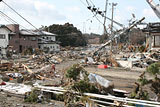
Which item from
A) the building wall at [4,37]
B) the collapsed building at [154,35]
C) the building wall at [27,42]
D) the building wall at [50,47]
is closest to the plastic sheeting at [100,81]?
the collapsed building at [154,35]

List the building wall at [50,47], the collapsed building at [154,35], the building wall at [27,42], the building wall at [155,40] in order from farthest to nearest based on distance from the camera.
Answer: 1. the building wall at [50,47]
2. the building wall at [27,42]
3. the building wall at [155,40]
4. the collapsed building at [154,35]

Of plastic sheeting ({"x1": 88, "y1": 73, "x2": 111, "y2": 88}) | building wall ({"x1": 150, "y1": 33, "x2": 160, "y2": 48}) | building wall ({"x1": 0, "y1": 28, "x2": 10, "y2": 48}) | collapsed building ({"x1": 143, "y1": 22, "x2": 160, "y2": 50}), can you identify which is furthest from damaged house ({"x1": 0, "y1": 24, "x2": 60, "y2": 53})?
plastic sheeting ({"x1": 88, "y1": 73, "x2": 111, "y2": 88})

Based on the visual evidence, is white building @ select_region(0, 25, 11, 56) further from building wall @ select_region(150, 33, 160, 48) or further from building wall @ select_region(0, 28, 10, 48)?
building wall @ select_region(150, 33, 160, 48)

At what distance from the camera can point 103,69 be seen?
1891 cm

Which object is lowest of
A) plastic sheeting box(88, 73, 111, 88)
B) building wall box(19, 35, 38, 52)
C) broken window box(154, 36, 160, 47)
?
plastic sheeting box(88, 73, 111, 88)

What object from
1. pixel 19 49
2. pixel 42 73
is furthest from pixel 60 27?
pixel 42 73

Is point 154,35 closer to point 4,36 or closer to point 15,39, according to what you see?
point 15,39

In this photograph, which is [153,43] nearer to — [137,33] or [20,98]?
[20,98]

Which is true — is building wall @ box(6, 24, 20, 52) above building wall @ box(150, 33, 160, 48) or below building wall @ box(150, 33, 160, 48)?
above

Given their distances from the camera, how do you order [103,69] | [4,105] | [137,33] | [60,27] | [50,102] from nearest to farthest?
1. [4,105]
2. [50,102]
3. [103,69]
4. [60,27]
5. [137,33]

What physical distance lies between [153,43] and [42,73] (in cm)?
1445

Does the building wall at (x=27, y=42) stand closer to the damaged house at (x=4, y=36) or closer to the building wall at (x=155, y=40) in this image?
the damaged house at (x=4, y=36)

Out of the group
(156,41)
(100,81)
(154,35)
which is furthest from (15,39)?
(100,81)

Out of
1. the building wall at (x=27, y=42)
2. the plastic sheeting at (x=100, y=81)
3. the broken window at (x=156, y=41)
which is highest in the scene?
the building wall at (x=27, y=42)
